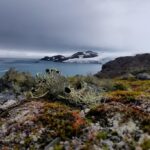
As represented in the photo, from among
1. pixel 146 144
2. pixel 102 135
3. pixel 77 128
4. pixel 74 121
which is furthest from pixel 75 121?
pixel 146 144

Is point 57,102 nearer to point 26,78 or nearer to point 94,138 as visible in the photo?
point 94,138

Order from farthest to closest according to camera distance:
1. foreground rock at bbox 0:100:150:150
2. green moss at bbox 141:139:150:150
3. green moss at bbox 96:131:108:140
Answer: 1. green moss at bbox 96:131:108:140
2. foreground rock at bbox 0:100:150:150
3. green moss at bbox 141:139:150:150

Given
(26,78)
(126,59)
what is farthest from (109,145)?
(126,59)

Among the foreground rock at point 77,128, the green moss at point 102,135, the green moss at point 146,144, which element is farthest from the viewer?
the green moss at point 102,135

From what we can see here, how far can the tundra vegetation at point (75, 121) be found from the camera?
32.8 ft

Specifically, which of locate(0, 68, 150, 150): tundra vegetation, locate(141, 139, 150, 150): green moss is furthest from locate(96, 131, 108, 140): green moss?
locate(141, 139, 150, 150): green moss

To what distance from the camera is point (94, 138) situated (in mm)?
10031

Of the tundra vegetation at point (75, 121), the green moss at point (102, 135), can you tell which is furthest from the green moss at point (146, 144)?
the green moss at point (102, 135)

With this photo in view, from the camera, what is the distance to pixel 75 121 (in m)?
10.7

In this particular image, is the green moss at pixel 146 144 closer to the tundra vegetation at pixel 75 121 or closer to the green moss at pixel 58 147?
the tundra vegetation at pixel 75 121

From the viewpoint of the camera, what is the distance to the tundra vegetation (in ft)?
32.8

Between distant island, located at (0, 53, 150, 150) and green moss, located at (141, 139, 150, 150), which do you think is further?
distant island, located at (0, 53, 150, 150)

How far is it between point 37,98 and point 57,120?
2707 millimetres

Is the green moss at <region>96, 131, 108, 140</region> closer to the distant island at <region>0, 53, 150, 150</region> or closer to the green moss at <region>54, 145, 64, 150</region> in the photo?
the distant island at <region>0, 53, 150, 150</region>
